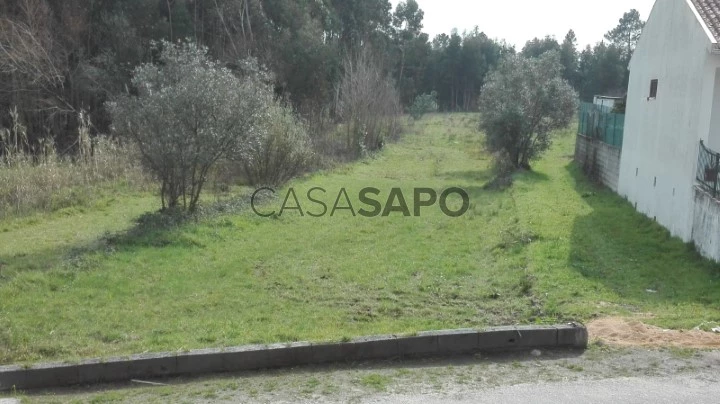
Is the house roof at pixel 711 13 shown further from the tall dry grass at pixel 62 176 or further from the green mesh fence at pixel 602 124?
the tall dry grass at pixel 62 176

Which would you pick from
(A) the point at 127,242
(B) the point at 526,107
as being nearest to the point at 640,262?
(A) the point at 127,242

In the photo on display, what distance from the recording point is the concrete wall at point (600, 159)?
20.7 m

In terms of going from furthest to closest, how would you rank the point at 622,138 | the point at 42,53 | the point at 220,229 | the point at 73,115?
the point at 73,115 → the point at 42,53 → the point at 622,138 → the point at 220,229

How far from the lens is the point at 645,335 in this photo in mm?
7234

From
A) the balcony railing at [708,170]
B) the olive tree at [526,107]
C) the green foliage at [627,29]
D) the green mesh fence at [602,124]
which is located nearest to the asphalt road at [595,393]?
the balcony railing at [708,170]

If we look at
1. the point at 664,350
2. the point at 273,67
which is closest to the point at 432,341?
the point at 664,350

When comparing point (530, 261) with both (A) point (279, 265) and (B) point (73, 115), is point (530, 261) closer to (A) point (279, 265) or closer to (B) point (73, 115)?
(A) point (279, 265)

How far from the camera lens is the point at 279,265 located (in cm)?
1145

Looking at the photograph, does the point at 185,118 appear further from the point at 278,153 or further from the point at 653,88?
the point at 653,88

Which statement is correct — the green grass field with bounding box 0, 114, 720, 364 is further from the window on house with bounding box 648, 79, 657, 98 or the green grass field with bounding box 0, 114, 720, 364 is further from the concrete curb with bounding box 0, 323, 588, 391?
the window on house with bounding box 648, 79, 657, 98

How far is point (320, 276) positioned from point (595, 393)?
583 cm

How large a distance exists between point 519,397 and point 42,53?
26608 mm

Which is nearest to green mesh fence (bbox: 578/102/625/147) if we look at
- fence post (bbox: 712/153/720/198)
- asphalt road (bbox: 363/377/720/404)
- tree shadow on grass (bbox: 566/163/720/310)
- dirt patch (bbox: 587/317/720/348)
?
tree shadow on grass (bbox: 566/163/720/310)

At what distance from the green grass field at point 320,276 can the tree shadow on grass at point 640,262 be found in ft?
0.12
